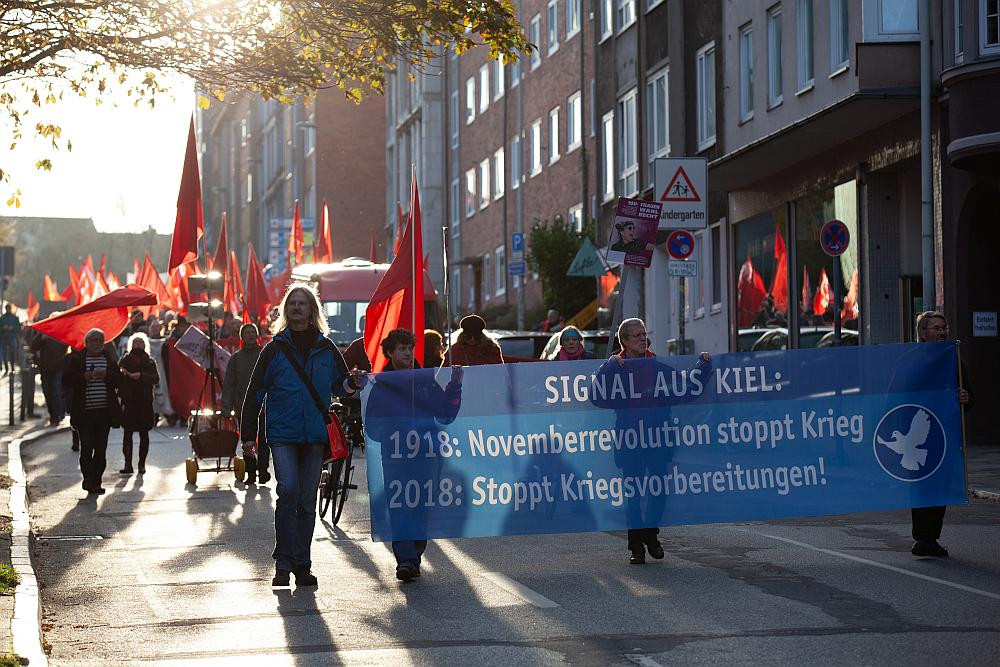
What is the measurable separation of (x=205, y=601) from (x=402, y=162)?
62.2 m

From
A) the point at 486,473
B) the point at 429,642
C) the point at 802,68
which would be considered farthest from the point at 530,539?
the point at 802,68

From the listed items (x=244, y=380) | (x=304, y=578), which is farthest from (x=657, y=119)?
(x=304, y=578)

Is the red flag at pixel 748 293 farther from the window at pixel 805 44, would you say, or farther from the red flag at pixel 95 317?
the red flag at pixel 95 317

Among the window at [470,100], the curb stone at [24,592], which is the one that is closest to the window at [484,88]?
the window at [470,100]

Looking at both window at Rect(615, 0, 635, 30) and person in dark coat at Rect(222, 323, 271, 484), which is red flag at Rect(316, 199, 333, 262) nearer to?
window at Rect(615, 0, 635, 30)

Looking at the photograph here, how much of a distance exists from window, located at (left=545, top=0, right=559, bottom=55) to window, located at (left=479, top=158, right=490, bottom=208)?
8425mm

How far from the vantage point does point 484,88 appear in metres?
58.4

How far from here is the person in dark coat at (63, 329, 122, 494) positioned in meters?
18.9

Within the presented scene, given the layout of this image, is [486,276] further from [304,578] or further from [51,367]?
[304,578]

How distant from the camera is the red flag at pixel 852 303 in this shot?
27.5 metres

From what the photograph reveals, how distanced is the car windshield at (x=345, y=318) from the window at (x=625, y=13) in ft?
32.9

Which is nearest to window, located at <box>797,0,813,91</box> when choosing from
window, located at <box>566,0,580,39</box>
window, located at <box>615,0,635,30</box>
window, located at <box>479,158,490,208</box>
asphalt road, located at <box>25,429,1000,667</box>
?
window, located at <box>615,0,635,30</box>

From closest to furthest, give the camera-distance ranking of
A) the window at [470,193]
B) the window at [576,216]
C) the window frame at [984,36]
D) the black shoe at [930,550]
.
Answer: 1. the black shoe at [930,550]
2. the window frame at [984,36]
3. the window at [576,216]
4. the window at [470,193]

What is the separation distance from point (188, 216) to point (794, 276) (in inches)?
447
